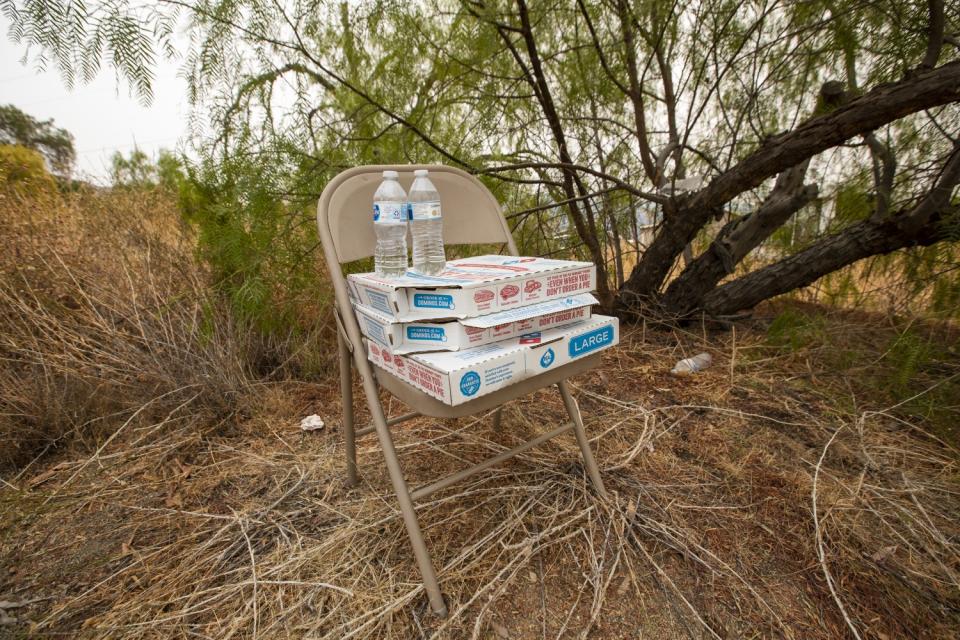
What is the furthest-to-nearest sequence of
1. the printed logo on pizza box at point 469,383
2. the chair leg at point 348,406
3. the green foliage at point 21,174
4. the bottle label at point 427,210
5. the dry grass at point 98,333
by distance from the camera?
the green foliage at point 21,174
the dry grass at point 98,333
the chair leg at point 348,406
the bottle label at point 427,210
the printed logo on pizza box at point 469,383

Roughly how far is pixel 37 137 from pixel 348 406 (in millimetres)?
3017

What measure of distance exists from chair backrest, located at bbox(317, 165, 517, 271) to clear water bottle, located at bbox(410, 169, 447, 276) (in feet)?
0.35

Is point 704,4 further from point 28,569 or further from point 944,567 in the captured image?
point 28,569

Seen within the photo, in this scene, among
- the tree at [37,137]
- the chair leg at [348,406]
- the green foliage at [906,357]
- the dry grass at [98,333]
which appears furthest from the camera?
the tree at [37,137]

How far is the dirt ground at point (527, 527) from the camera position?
0.98 metres

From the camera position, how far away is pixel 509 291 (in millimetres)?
936

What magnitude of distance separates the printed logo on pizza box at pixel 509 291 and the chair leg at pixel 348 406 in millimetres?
500

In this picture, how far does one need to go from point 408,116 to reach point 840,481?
2.17 m

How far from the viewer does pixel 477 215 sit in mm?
1341

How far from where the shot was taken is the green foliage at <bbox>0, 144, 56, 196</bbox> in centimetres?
203

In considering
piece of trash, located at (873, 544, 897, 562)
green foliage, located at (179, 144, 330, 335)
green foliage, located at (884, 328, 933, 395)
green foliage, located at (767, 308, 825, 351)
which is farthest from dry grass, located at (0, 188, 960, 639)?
green foliage, located at (179, 144, 330, 335)

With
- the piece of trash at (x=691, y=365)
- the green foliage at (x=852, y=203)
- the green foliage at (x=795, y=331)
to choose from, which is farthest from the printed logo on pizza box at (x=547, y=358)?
the green foliage at (x=852, y=203)

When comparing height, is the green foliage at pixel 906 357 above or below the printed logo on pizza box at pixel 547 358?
below

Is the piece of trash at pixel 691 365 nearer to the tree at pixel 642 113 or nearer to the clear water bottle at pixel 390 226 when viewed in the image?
the tree at pixel 642 113
